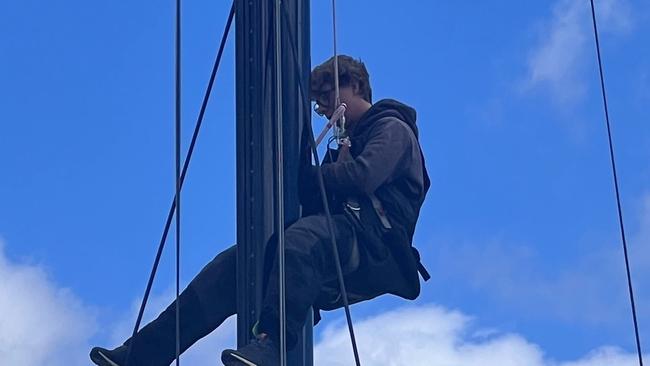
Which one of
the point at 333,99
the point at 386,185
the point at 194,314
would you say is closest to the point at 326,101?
the point at 333,99

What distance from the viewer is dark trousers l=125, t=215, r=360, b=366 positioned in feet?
18.5

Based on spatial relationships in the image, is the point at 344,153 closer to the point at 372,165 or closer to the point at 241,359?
the point at 372,165

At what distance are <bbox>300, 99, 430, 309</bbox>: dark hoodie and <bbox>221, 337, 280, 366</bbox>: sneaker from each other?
58 cm

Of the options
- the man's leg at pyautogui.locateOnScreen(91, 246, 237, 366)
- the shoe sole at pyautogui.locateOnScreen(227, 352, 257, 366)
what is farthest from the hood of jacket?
the shoe sole at pyautogui.locateOnScreen(227, 352, 257, 366)

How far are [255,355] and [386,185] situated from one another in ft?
2.75

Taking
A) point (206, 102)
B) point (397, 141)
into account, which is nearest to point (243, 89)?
point (206, 102)

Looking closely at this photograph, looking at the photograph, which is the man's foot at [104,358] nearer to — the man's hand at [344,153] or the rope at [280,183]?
the rope at [280,183]

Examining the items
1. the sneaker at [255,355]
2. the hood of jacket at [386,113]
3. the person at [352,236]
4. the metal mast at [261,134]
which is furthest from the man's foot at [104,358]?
the hood of jacket at [386,113]

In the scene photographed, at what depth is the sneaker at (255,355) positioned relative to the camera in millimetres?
5445

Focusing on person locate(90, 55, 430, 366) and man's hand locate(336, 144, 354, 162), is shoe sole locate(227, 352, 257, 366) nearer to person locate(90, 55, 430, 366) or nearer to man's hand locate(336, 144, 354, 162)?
person locate(90, 55, 430, 366)

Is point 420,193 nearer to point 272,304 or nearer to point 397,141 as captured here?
point 397,141

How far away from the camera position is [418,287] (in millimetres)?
6098

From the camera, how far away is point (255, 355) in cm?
548

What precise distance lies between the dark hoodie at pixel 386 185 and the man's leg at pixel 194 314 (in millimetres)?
400
